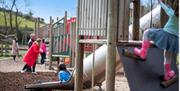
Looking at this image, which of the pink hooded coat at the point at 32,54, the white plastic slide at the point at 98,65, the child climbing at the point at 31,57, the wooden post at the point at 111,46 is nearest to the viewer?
the wooden post at the point at 111,46

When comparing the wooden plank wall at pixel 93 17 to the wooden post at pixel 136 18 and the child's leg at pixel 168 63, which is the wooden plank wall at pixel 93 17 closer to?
the wooden post at pixel 136 18

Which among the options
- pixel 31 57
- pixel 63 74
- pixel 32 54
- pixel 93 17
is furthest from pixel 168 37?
pixel 32 54

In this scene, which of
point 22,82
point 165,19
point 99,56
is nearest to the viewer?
point 165,19

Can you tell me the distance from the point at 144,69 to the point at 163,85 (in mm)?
320

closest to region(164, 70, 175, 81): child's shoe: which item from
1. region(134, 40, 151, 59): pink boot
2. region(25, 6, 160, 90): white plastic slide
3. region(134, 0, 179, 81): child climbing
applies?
region(134, 0, 179, 81): child climbing

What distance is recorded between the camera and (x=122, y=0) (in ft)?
21.1

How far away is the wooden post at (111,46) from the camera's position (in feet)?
20.1

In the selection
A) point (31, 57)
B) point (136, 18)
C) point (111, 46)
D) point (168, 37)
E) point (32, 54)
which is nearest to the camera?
point (168, 37)

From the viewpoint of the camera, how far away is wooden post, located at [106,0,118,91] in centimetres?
612

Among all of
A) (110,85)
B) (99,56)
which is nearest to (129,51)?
(110,85)

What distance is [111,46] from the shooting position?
242 inches

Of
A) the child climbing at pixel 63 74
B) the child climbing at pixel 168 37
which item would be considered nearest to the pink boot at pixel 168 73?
the child climbing at pixel 168 37

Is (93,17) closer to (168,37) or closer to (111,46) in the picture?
(111,46)

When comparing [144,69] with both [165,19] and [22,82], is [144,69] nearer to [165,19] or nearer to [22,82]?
[165,19]
